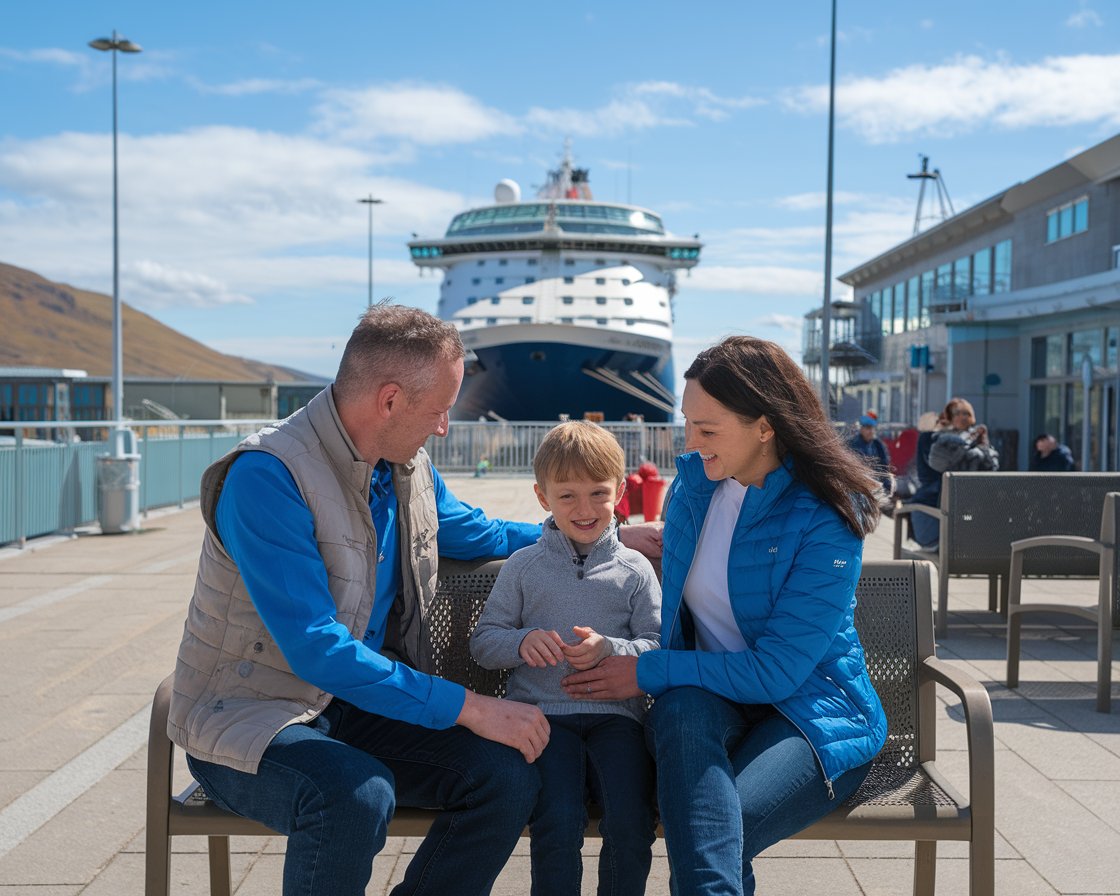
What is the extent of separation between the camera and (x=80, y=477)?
482 inches

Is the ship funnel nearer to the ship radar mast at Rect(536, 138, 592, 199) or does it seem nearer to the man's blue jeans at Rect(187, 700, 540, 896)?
the ship radar mast at Rect(536, 138, 592, 199)

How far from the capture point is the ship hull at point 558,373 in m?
31.8

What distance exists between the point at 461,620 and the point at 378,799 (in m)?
0.87

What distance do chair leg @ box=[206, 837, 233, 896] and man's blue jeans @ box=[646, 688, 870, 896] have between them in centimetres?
117

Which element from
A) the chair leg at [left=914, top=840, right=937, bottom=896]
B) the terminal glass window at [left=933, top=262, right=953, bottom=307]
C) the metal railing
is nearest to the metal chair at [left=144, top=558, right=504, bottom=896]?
the chair leg at [left=914, top=840, right=937, bottom=896]

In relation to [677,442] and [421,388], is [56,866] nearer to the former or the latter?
[421,388]

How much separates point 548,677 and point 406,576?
1.41 feet

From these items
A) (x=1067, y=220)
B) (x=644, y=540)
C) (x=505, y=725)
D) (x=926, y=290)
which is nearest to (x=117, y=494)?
(x=644, y=540)

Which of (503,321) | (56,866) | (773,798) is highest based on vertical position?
(503,321)

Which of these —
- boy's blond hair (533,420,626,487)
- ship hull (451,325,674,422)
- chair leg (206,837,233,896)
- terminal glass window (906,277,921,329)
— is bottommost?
chair leg (206,837,233,896)

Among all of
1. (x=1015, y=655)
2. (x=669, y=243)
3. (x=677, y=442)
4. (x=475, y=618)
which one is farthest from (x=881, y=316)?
(x=475, y=618)

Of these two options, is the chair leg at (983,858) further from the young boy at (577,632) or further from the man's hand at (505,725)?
the man's hand at (505,725)

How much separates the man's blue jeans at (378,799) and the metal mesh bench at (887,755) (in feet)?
0.28

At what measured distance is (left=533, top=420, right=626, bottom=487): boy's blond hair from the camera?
2.90m
